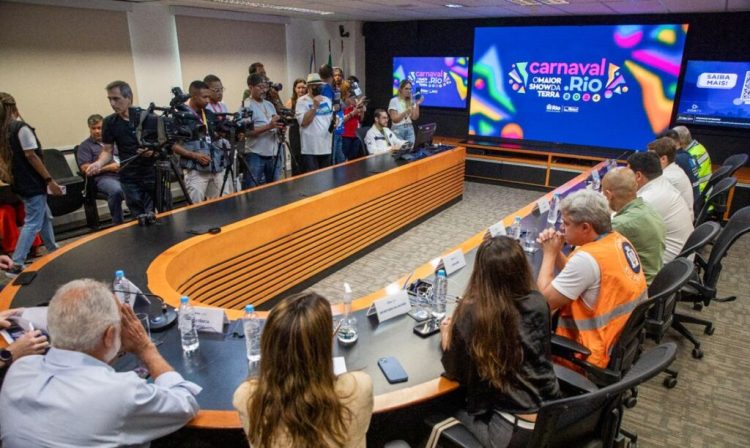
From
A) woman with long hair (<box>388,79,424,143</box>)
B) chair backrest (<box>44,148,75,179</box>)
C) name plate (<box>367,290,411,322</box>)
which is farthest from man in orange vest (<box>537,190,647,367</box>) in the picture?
chair backrest (<box>44,148,75,179</box>)

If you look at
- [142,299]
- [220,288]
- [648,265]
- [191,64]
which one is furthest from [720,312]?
[191,64]

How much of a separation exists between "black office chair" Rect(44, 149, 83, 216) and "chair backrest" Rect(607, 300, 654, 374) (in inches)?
193

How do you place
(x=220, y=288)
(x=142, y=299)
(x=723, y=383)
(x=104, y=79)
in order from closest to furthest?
(x=142, y=299) < (x=723, y=383) < (x=220, y=288) < (x=104, y=79)

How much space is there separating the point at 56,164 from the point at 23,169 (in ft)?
4.53

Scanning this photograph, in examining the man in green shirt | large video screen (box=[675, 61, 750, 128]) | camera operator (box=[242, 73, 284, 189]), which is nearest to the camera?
the man in green shirt

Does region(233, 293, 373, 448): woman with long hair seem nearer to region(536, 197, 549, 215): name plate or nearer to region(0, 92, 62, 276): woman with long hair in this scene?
region(536, 197, 549, 215): name plate

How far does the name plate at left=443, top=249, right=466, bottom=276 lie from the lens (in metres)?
2.30

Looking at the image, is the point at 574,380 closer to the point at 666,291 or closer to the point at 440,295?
the point at 666,291

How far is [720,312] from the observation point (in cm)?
343

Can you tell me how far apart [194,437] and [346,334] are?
2.02 ft

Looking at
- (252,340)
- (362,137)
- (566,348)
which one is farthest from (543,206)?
(362,137)

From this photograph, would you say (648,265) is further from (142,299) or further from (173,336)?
(142,299)

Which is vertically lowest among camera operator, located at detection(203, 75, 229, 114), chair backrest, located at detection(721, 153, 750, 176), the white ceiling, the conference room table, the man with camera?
the conference room table

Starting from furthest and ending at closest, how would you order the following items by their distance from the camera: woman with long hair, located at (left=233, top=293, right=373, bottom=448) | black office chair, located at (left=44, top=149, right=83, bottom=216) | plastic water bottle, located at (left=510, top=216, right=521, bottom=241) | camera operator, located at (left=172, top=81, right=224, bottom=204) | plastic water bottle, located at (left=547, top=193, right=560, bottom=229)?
black office chair, located at (left=44, top=149, right=83, bottom=216)
camera operator, located at (left=172, top=81, right=224, bottom=204)
plastic water bottle, located at (left=547, top=193, right=560, bottom=229)
plastic water bottle, located at (left=510, top=216, right=521, bottom=241)
woman with long hair, located at (left=233, top=293, right=373, bottom=448)
